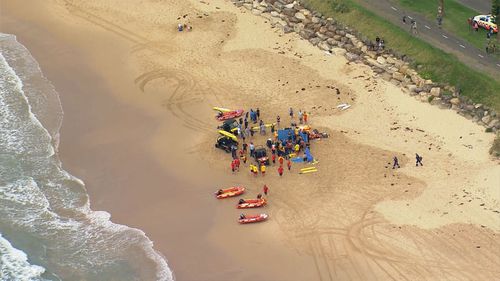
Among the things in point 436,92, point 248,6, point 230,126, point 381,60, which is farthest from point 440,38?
point 230,126

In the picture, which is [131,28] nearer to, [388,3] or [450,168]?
[388,3]

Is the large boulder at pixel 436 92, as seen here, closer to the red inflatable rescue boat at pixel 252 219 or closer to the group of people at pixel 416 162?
the group of people at pixel 416 162

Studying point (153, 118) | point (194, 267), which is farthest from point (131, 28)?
point (194, 267)

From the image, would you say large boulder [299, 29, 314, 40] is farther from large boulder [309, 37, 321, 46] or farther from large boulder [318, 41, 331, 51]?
large boulder [318, 41, 331, 51]

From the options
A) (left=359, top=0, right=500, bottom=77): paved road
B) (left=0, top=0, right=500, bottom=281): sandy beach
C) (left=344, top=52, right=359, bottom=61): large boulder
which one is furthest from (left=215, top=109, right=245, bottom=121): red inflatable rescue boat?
(left=359, top=0, right=500, bottom=77): paved road

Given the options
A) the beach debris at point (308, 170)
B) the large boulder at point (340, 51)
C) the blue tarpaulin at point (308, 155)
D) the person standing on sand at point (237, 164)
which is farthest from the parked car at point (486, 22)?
the person standing on sand at point (237, 164)

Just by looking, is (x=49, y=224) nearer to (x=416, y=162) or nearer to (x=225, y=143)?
(x=225, y=143)
